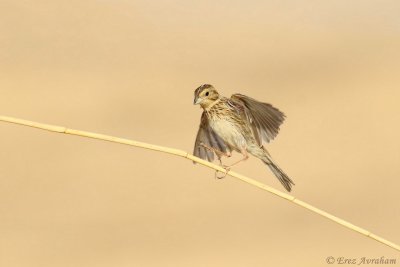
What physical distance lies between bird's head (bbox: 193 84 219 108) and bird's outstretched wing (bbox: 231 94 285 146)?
0.24 metres

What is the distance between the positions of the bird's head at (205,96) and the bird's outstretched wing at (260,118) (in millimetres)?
236

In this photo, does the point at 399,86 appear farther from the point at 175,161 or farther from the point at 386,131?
the point at 175,161

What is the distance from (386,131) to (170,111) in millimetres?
3585

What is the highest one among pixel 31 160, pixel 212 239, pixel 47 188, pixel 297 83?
pixel 297 83

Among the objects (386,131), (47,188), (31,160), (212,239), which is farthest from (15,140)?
(386,131)

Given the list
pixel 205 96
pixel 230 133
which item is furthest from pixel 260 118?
pixel 205 96

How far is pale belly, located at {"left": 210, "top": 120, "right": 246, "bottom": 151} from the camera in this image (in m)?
4.96

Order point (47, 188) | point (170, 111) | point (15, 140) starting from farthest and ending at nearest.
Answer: point (170, 111) < point (15, 140) < point (47, 188)

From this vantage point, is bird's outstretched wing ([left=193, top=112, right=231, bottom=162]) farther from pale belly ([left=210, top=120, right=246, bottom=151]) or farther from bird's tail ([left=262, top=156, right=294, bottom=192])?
bird's tail ([left=262, top=156, right=294, bottom=192])

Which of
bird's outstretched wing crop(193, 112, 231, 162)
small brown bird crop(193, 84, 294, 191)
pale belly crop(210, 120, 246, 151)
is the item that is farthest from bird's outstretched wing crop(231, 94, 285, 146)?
bird's outstretched wing crop(193, 112, 231, 162)

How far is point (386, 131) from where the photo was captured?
13.0m

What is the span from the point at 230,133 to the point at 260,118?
319mm

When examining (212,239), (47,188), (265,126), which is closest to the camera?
(265,126)

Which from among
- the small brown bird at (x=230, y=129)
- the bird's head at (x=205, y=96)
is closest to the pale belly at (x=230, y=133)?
the small brown bird at (x=230, y=129)
